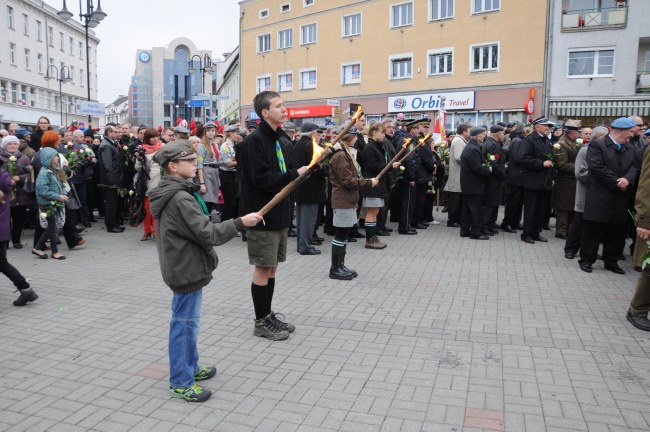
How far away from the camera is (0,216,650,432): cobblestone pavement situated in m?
3.87

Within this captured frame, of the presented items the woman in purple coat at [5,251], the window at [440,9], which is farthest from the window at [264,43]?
the woman in purple coat at [5,251]

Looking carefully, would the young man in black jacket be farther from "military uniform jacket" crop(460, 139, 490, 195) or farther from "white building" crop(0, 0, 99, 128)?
"white building" crop(0, 0, 99, 128)

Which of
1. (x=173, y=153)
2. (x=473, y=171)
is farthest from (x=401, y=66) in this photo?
(x=173, y=153)

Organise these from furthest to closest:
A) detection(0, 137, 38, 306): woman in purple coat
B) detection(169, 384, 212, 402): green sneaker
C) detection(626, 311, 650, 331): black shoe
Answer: detection(0, 137, 38, 306): woman in purple coat → detection(626, 311, 650, 331): black shoe → detection(169, 384, 212, 402): green sneaker

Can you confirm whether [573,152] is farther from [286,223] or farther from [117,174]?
[117,174]

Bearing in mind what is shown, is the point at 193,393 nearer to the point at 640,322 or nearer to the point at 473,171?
the point at 640,322

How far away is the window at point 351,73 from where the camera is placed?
127ft

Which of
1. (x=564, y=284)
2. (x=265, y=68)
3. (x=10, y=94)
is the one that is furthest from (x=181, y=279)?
(x=10, y=94)

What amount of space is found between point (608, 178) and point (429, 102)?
90.8ft

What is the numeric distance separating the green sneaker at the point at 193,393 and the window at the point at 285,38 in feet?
139

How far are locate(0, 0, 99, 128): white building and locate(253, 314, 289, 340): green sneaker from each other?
149 feet

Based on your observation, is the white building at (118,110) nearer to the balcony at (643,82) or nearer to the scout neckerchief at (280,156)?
the balcony at (643,82)

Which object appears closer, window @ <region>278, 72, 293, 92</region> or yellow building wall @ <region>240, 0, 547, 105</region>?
yellow building wall @ <region>240, 0, 547, 105</region>

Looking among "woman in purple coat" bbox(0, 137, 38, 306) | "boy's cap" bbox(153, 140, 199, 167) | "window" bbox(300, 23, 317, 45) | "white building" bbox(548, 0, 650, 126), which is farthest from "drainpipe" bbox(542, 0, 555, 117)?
"boy's cap" bbox(153, 140, 199, 167)
